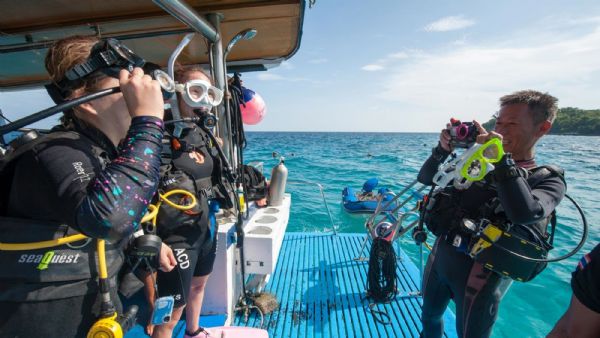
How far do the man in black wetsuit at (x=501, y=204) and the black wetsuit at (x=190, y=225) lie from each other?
5.39 feet

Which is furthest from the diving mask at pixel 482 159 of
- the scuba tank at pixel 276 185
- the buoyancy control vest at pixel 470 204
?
the scuba tank at pixel 276 185

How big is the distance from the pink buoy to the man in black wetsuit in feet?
7.77

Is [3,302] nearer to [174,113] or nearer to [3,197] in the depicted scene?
[3,197]

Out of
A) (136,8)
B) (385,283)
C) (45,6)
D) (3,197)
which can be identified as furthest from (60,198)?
(385,283)

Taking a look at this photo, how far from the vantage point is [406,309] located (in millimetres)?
2900

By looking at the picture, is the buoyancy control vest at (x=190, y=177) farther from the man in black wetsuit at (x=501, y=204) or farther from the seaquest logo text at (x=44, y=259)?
the man in black wetsuit at (x=501, y=204)

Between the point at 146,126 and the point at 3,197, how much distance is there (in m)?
0.51

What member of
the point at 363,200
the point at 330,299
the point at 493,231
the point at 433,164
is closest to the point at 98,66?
the point at 493,231

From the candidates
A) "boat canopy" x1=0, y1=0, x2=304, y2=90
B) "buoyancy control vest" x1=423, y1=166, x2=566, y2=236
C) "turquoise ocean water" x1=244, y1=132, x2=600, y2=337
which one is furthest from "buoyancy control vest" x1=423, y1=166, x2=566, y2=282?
"turquoise ocean water" x1=244, y1=132, x2=600, y2=337

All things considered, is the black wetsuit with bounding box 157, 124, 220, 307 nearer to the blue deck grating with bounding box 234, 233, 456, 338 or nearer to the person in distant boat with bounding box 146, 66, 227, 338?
the person in distant boat with bounding box 146, 66, 227, 338

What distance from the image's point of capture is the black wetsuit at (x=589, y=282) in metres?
0.91

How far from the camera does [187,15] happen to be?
1.76 metres

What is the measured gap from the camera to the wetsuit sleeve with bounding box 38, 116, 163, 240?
768 mm

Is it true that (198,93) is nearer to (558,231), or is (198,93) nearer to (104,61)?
(104,61)
